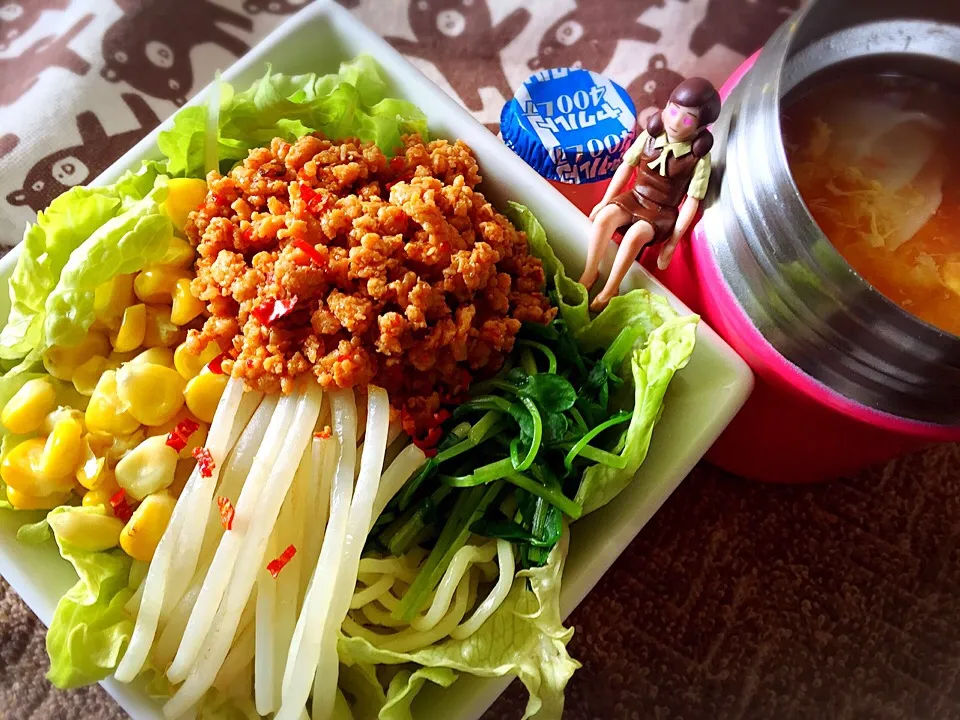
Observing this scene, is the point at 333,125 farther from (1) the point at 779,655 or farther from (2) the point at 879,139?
(1) the point at 779,655

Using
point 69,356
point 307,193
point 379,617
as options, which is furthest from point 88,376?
point 379,617

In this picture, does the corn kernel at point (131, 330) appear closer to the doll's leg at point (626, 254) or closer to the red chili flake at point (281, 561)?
the red chili flake at point (281, 561)

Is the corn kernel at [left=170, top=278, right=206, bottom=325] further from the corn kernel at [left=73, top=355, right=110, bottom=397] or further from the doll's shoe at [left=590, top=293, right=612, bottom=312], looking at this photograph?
the doll's shoe at [left=590, top=293, right=612, bottom=312]

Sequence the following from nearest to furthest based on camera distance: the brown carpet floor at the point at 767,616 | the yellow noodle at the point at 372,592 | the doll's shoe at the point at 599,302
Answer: the yellow noodle at the point at 372,592
the doll's shoe at the point at 599,302
the brown carpet floor at the point at 767,616

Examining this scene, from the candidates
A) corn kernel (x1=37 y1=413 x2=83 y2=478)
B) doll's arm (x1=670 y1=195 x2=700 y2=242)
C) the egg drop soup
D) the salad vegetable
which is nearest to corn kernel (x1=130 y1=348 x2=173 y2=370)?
the salad vegetable

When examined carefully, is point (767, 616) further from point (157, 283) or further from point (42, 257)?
point (42, 257)

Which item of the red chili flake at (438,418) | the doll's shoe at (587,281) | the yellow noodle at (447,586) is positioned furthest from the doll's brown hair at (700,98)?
the yellow noodle at (447,586)

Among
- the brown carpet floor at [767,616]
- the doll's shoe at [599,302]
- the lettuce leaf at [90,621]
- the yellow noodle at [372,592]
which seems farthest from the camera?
the brown carpet floor at [767,616]

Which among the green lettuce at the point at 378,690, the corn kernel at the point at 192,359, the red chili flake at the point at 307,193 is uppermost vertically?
the red chili flake at the point at 307,193
